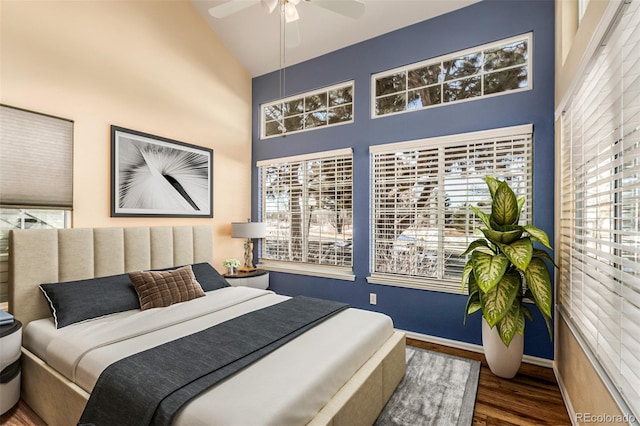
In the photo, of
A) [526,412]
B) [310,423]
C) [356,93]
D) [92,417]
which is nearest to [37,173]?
[92,417]

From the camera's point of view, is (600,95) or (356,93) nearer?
(600,95)

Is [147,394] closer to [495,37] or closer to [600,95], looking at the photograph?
[600,95]

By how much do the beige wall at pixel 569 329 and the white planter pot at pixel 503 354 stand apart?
298 mm

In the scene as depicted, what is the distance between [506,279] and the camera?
2.50 m

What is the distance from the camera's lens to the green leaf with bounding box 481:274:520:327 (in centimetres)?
237

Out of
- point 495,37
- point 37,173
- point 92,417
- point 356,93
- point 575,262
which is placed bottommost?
point 92,417

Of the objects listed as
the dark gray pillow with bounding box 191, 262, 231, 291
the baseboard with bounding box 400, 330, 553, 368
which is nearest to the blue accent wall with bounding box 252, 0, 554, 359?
the baseboard with bounding box 400, 330, 553, 368

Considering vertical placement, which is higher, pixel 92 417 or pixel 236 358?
pixel 236 358

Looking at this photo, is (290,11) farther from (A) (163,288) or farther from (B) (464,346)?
(B) (464,346)

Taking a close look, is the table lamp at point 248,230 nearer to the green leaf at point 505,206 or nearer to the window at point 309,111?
the window at point 309,111

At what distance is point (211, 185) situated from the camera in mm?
4125

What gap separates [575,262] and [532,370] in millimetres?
1186

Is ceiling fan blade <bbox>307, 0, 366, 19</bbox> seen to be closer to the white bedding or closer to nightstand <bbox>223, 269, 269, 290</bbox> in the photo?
the white bedding

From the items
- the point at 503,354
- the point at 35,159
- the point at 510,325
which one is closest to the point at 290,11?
the point at 35,159
